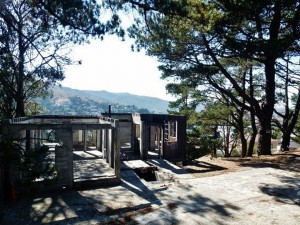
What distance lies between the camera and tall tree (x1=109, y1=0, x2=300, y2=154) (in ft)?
39.9

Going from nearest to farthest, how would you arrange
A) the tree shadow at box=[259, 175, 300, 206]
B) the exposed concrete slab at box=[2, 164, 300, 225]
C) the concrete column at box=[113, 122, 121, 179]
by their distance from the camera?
the exposed concrete slab at box=[2, 164, 300, 225]
the tree shadow at box=[259, 175, 300, 206]
the concrete column at box=[113, 122, 121, 179]

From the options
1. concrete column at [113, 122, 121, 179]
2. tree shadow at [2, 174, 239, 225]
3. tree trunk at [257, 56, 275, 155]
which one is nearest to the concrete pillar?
tree shadow at [2, 174, 239, 225]

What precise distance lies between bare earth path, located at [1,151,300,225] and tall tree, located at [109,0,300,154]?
6113mm

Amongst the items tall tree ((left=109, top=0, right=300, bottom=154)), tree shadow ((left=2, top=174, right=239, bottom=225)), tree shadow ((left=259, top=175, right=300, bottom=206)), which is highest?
tall tree ((left=109, top=0, right=300, bottom=154))

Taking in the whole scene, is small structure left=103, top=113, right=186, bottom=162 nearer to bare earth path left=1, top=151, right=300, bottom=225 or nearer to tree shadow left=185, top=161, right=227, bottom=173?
tree shadow left=185, top=161, right=227, bottom=173

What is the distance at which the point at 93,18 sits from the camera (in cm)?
1055

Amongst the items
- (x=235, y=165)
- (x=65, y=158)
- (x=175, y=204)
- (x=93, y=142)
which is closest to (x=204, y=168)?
(x=235, y=165)

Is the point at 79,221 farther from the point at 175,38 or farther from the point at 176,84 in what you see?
the point at 176,84

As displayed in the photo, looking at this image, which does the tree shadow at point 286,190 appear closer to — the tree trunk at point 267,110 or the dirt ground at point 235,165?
the dirt ground at point 235,165

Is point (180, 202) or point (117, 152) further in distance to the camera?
point (117, 152)

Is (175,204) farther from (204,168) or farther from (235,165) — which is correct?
(235,165)

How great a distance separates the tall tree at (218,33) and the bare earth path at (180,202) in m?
6.11

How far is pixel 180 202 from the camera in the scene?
9.97m

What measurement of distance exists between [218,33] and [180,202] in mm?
8972
